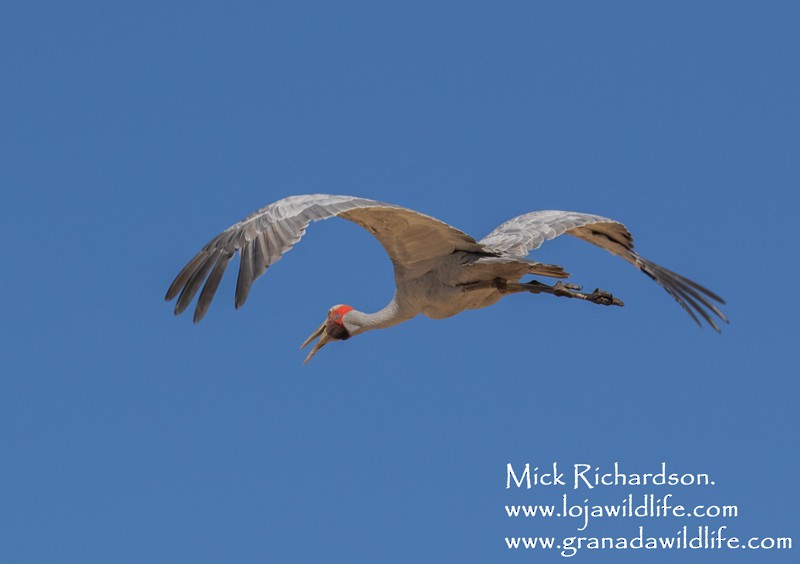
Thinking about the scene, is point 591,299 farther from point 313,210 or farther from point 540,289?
point 313,210

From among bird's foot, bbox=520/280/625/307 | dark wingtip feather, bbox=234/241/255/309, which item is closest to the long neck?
bird's foot, bbox=520/280/625/307

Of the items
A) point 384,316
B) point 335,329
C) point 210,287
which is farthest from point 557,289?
point 210,287

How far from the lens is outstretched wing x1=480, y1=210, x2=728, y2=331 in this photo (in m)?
18.7

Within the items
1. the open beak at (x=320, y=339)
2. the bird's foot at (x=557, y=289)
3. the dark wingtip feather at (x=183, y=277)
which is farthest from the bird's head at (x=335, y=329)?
the dark wingtip feather at (x=183, y=277)

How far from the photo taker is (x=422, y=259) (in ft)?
61.1

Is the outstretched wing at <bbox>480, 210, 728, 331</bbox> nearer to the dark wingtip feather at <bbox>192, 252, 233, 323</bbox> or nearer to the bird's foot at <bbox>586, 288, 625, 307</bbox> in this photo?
the bird's foot at <bbox>586, 288, 625, 307</bbox>

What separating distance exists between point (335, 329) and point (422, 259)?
288 centimetres

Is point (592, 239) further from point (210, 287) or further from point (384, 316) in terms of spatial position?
point (210, 287)

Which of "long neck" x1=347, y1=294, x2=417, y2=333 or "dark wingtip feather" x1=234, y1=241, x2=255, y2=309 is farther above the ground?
"long neck" x1=347, y1=294, x2=417, y2=333

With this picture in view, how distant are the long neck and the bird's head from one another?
0.43ft

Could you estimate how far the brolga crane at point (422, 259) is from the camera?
1558 centimetres

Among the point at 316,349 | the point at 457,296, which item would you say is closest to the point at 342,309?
the point at 316,349

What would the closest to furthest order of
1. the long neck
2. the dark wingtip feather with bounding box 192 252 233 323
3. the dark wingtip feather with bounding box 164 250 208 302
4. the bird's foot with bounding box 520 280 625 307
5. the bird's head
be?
the dark wingtip feather with bounding box 192 252 233 323 < the dark wingtip feather with bounding box 164 250 208 302 < the bird's foot with bounding box 520 280 625 307 < the long neck < the bird's head

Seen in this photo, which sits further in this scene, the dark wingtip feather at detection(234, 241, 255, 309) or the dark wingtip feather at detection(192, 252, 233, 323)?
the dark wingtip feather at detection(192, 252, 233, 323)
